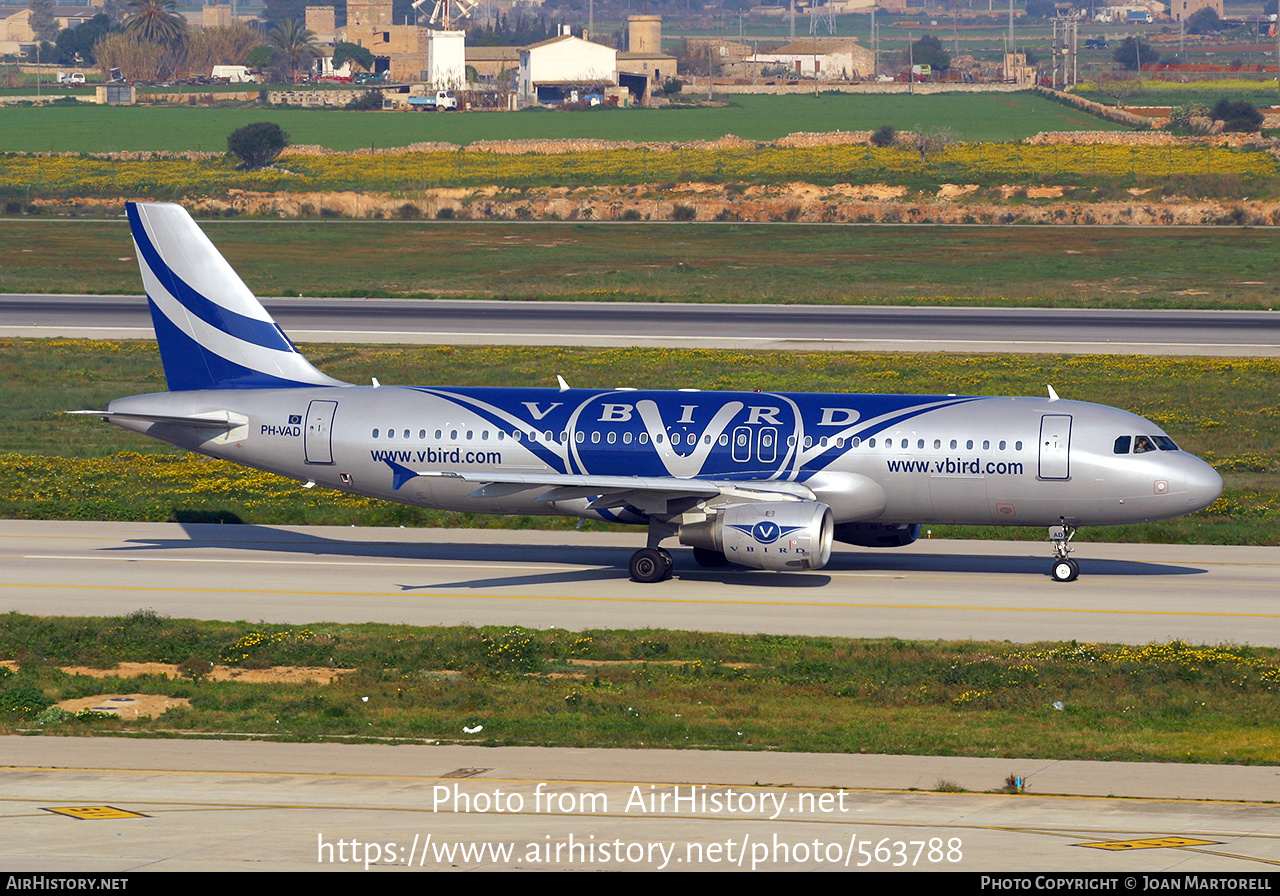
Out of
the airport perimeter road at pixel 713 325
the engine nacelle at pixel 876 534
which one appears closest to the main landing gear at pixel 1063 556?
the engine nacelle at pixel 876 534

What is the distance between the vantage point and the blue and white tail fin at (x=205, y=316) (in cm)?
4006

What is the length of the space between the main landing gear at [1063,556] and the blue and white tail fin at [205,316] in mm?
19794

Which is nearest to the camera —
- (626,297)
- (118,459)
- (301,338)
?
(118,459)

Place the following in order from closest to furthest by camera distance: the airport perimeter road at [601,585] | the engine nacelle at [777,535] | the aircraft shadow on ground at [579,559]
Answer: the airport perimeter road at [601,585] → the engine nacelle at [777,535] → the aircraft shadow on ground at [579,559]

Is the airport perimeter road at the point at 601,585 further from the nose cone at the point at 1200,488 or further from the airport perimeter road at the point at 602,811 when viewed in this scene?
the airport perimeter road at the point at 602,811

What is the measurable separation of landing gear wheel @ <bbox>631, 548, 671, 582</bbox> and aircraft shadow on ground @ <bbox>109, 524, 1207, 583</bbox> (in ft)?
3.05

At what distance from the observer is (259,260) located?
98.7m

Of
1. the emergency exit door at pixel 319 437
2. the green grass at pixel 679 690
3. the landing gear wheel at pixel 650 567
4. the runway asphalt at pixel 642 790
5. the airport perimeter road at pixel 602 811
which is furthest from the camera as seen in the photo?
the emergency exit door at pixel 319 437

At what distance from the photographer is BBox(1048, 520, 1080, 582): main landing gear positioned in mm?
36438

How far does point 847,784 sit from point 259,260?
84.0 metres

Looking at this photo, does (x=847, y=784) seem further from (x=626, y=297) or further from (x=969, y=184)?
(x=969, y=184)

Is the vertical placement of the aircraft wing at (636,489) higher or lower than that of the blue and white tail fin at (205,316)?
lower

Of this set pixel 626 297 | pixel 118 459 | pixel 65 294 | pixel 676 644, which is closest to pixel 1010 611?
pixel 676 644

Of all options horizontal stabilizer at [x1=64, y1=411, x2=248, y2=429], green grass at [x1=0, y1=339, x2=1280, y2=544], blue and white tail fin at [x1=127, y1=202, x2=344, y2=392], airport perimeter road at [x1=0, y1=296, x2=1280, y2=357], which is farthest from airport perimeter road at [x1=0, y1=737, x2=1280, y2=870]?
airport perimeter road at [x1=0, y1=296, x2=1280, y2=357]
